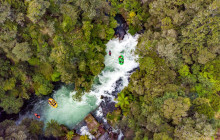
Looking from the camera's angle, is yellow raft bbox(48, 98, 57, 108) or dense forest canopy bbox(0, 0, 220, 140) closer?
dense forest canopy bbox(0, 0, 220, 140)

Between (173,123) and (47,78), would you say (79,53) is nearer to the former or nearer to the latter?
(47,78)

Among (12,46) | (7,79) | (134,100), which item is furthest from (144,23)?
(7,79)

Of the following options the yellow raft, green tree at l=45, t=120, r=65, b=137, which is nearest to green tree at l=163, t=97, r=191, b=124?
green tree at l=45, t=120, r=65, b=137

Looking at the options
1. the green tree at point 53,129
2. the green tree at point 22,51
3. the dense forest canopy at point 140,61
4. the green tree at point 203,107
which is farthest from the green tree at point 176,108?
the green tree at point 22,51

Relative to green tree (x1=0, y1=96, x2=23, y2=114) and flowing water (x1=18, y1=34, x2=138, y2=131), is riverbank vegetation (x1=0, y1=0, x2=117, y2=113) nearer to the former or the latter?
green tree (x1=0, y1=96, x2=23, y2=114)

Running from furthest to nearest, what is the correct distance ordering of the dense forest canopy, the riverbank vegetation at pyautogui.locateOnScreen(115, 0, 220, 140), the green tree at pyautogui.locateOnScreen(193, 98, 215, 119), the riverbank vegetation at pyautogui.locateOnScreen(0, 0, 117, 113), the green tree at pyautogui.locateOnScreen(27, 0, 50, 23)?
the riverbank vegetation at pyautogui.locateOnScreen(0, 0, 117, 113) < the green tree at pyautogui.locateOnScreen(27, 0, 50, 23) < the dense forest canopy < the riverbank vegetation at pyautogui.locateOnScreen(115, 0, 220, 140) < the green tree at pyautogui.locateOnScreen(193, 98, 215, 119)

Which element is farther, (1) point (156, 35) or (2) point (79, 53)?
(2) point (79, 53)

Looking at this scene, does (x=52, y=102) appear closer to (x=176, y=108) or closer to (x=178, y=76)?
(x=176, y=108)
